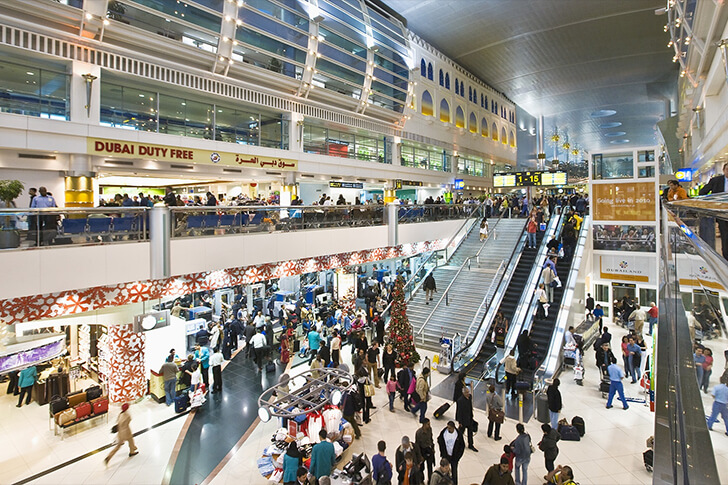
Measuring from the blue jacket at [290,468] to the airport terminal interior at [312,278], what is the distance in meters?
0.05

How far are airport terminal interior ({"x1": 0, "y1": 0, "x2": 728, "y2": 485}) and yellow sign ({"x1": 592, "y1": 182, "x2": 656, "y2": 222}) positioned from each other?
0.22ft

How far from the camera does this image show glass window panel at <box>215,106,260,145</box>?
1617 centimetres

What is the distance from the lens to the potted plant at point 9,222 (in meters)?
7.20

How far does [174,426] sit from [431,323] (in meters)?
8.92

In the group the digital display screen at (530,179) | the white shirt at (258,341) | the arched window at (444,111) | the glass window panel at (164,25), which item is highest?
the arched window at (444,111)

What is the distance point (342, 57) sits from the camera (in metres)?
20.5

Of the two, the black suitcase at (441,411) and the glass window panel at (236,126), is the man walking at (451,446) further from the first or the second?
the glass window panel at (236,126)

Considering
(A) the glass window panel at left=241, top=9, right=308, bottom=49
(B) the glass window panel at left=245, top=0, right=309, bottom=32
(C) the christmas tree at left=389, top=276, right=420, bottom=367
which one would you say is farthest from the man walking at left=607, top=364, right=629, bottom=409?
(B) the glass window panel at left=245, top=0, right=309, bottom=32

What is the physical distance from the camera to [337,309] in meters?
16.4

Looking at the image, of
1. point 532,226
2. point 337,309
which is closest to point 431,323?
point 337,309

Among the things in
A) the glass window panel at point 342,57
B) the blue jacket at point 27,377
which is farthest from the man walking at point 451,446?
the glass window panel at point 342,57

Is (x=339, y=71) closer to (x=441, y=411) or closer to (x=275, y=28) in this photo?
(x=275, y=28)

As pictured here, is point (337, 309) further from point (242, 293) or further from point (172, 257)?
point (172, 257)

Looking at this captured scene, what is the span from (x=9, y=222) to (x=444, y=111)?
27844mm
